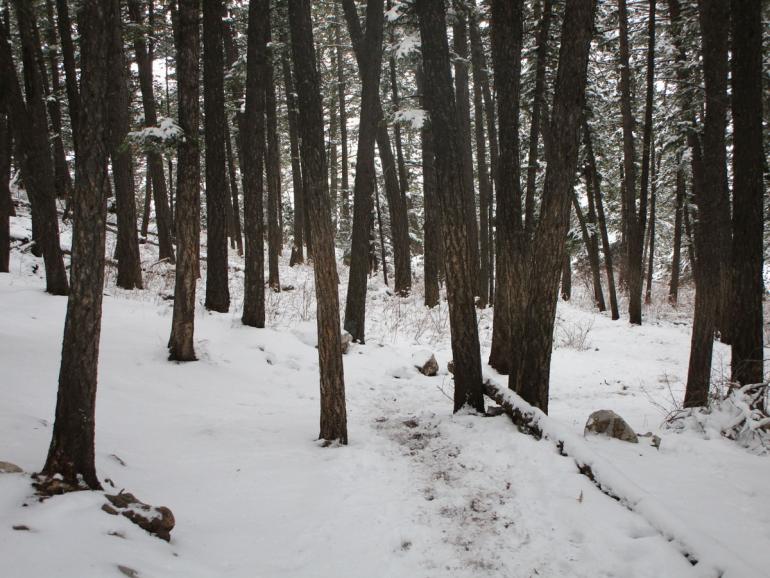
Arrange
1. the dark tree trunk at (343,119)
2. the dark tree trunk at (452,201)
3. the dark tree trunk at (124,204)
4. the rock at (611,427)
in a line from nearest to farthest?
the rock at (611,427)
the dark tree trunk at (452,201)
the dark tree trunk at (124,204)
the dark tree trunk at (343,119)

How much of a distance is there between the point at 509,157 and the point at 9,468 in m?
7.11

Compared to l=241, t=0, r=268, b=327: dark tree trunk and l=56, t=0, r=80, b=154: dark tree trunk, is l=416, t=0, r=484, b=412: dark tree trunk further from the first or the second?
l=56, t=0, r=80, b=154: dark tree trunk

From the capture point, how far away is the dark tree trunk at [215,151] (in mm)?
8867

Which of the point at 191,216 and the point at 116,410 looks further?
the point at 191,216

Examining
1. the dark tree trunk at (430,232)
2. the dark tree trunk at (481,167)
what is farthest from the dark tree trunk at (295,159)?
the dark tree trunk at (481,167)

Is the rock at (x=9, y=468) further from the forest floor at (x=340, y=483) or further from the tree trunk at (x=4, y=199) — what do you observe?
the tree trunk at (x=4, y=199)

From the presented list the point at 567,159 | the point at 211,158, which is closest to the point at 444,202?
the point at 567,159

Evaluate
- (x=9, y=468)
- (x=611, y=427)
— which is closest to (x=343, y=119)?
(x=611, y=427)

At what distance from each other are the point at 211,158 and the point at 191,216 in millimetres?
2928

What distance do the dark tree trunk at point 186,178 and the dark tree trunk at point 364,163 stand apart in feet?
11.4

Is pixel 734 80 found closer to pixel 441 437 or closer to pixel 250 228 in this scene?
pixel 441 437

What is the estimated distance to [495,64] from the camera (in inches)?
302

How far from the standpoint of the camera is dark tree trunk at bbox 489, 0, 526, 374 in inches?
292

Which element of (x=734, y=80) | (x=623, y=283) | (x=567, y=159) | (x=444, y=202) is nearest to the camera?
(x=567, y=159)
